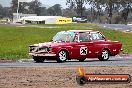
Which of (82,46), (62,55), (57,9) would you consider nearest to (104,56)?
(82,46)

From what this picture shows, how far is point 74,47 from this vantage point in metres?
21.1

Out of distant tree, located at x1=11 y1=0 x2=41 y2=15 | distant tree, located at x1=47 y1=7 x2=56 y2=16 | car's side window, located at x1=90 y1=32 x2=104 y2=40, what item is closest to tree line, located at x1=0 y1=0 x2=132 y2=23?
distant tree, located at x1=11 y1=0 x2=41 y2=15

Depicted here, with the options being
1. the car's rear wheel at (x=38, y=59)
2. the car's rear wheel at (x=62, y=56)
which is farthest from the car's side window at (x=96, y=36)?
the car's rear wheel at (x=38, y=59)

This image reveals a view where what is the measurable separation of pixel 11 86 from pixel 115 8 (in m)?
126

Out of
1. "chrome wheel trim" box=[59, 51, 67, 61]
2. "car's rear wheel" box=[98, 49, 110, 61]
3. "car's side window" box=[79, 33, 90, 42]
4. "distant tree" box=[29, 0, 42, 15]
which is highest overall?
"car's side window" box=[79, 33, 90, 42]

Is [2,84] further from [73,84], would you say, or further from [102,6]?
[102,6]

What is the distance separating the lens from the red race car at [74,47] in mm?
20328

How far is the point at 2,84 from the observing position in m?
10.9

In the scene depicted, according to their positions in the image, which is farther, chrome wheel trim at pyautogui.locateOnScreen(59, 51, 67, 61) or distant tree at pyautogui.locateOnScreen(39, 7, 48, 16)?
distant tree at pyautogui.locateOnScreen(39, 7, 48, 16)

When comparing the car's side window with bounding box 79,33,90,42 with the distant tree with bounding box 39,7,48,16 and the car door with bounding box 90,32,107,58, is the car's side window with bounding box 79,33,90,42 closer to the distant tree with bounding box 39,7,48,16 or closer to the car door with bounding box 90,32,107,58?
the car door with bounding box 90,32,107,58

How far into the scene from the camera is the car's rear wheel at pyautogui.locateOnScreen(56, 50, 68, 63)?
20250 millimetres

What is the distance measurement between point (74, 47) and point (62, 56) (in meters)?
0.90

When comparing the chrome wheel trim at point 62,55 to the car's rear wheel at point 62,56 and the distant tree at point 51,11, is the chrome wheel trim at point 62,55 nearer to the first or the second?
the car's rear wheel at point 62,56

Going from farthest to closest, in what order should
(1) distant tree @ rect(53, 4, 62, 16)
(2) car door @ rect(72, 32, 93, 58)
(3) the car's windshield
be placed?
(1) distant tree @ rect(53, 4, 62, 16) → (3) the car's windshield → (2) car door @ rect(72, 32, 93, 58)
